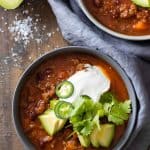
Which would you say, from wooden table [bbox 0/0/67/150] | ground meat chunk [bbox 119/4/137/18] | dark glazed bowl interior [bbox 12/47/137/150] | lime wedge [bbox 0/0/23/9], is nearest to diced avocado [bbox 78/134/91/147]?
dark glazed bowl interior [bbox 12/47/137/150]

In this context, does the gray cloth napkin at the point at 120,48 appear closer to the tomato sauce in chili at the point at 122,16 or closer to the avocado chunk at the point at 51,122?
the tomato sauce in chili at the point at 122,16

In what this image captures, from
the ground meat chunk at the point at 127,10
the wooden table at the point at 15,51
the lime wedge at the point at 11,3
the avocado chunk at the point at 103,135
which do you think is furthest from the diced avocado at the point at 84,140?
the lime wedge at the point at 11,3

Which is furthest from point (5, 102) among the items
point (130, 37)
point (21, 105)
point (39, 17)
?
point (130, 37)

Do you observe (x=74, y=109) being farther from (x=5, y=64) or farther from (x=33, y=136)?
(x=5, y=64)

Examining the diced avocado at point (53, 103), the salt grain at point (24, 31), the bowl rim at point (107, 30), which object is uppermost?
the salt grain at point (24, 31)

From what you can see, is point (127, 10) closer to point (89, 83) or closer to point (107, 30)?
point (107, 30)

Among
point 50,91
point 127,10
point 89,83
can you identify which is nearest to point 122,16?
point 127,10
